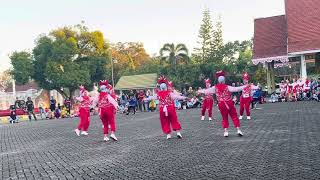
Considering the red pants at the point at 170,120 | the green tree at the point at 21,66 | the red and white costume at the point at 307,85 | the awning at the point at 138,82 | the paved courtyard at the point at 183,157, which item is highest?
the green tree at the point at 21,66

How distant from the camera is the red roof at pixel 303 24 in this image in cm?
3033

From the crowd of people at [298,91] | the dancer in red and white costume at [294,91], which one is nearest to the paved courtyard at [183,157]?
the crowd of people at [298,91]

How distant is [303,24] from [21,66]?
112 ft

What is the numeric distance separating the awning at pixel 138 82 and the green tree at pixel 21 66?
46.2 ft

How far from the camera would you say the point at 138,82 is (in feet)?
195

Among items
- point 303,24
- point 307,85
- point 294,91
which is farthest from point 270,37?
point 307,85

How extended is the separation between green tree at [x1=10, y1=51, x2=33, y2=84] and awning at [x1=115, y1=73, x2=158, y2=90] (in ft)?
46.2

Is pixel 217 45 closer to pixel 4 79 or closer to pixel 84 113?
pixel 84 113

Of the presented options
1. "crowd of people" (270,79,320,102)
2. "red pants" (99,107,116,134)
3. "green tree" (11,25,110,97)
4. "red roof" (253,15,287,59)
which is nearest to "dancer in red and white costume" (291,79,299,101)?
"crowd of people" (270,79,320,102)

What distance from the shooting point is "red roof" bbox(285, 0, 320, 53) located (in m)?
30.3

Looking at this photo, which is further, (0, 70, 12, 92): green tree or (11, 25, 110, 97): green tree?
(0, 70, 12, 92): green tree

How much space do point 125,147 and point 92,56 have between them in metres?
42.7

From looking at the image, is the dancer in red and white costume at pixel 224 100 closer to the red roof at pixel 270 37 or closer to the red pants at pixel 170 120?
the red pants at pixel 170 120

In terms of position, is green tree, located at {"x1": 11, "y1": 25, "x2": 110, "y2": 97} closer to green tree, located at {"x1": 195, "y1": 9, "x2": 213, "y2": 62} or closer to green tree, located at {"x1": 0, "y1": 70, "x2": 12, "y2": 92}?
green tree, located at {"x1": 195, "y1": 9, "x2": 213, "y2": 62}
